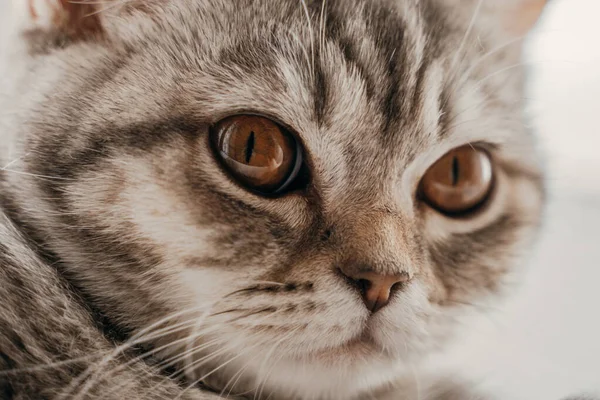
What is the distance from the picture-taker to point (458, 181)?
783mm

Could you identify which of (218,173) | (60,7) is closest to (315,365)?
(218,173)

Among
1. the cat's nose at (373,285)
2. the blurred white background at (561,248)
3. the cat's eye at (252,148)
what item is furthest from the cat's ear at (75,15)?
the blurred white background at (561,248)

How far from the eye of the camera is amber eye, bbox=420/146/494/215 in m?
0.77

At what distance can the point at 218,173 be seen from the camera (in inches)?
25.6

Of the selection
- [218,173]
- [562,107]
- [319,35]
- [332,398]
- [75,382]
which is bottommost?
[75,382]

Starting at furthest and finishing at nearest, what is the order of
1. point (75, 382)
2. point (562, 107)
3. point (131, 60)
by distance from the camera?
1. point (562, 107)
2. point (131, 60)
3. point (75, 382)

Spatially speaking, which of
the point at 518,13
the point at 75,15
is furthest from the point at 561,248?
the point at 75,15

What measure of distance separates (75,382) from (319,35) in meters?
0.43

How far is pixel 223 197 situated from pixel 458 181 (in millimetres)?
309

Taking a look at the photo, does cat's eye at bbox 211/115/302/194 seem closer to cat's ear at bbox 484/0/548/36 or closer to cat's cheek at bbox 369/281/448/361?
cat's cheek at bbox 369/281/448/361

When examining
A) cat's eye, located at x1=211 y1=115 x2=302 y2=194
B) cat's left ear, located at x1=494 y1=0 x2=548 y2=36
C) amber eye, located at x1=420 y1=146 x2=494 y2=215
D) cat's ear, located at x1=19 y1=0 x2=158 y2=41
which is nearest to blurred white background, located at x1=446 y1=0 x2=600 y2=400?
cat's left ear, located at x1=494 y1=0 x2=548 y2=36

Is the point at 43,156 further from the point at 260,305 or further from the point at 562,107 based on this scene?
the point at 562,107

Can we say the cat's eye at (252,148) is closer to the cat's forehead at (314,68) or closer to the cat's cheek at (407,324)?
the cat's forehead at (314,68)

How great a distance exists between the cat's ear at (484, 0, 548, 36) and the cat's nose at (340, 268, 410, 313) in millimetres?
447
